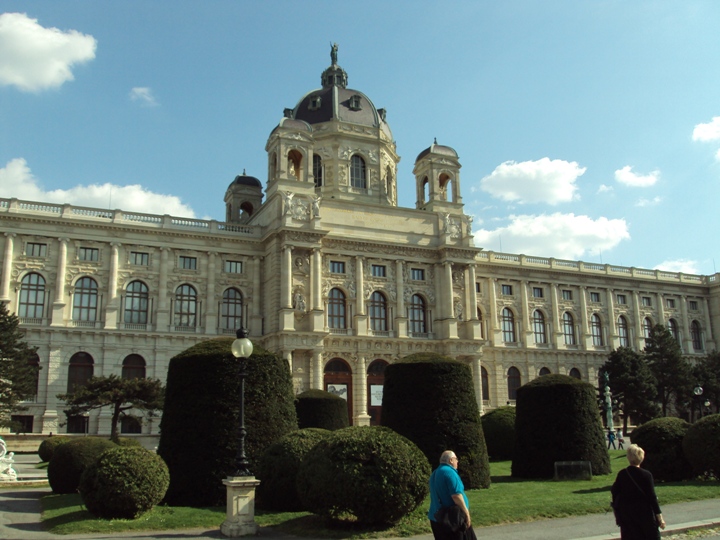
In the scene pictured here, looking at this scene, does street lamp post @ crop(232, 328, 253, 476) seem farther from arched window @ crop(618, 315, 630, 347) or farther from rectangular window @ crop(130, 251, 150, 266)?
arched window @ crop(618, 315, 630, 347)

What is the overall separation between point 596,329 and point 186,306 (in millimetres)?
41521

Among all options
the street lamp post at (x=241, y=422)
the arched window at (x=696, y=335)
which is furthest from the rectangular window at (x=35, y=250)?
the arched window at (x=696, y=335)

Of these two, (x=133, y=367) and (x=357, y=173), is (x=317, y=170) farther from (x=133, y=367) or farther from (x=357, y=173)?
(x=133, y=367)

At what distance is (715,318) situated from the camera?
77438mm

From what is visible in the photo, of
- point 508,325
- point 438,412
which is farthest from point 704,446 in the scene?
point 508,325

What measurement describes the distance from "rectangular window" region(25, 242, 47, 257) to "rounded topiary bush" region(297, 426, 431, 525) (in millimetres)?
39648

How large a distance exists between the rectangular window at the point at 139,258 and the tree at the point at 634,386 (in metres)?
38.9

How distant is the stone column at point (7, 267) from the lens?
47500mm

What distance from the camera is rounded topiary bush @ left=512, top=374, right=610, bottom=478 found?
2631 centimetres

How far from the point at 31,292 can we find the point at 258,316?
53.8 feet

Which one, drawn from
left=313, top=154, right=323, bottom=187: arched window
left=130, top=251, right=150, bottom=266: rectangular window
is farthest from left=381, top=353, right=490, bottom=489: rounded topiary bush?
left=313, top=154, right=323, bottom=187: arched window

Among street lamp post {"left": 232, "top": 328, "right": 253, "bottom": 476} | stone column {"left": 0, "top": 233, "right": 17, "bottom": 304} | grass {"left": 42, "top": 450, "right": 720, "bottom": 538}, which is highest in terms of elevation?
stone column {"left": 0, "top": 233, "right": 17, "bottom": 304}

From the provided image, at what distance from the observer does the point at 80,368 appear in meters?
49.2

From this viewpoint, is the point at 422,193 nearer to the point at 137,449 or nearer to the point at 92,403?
the point at 92,403
